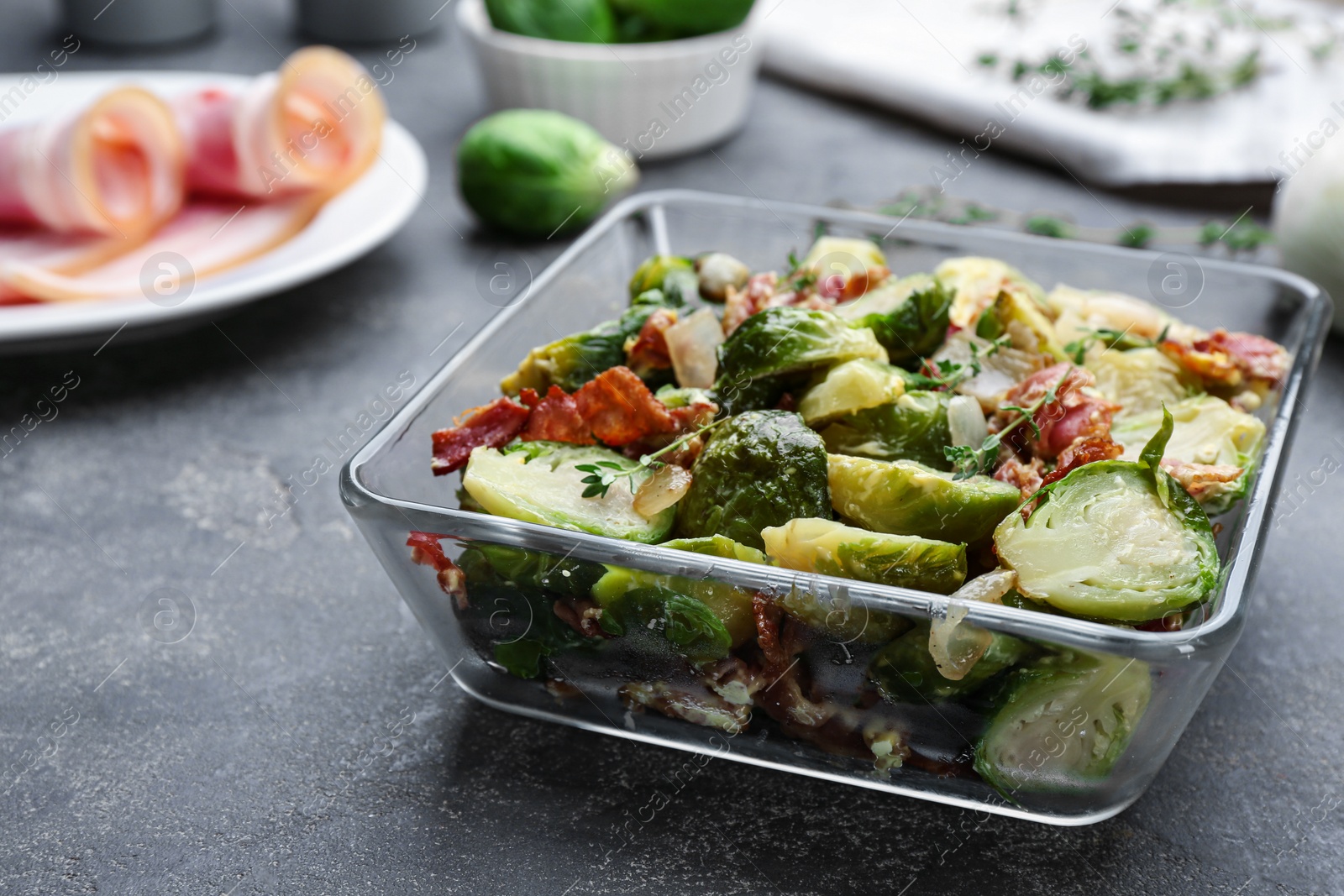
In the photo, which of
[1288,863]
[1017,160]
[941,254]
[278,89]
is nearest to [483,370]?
[941,254]

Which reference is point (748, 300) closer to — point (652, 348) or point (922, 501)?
point (652, 348)

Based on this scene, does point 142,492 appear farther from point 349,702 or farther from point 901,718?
point 901,718

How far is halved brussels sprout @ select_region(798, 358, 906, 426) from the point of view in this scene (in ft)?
4.05

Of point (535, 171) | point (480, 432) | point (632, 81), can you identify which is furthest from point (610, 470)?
point (632, 81)

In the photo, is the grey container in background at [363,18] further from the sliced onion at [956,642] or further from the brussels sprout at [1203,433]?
the sliced onion at [956,642]

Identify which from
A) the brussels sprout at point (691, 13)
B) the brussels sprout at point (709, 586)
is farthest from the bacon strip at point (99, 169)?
the brussels sprout at point (709, 586)

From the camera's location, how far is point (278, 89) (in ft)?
7.48

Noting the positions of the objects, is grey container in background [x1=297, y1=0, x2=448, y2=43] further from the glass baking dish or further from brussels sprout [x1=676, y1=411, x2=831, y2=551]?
brussels sprout [x1=676, y1=411, x2=831, y2=551]

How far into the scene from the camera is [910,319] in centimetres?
137

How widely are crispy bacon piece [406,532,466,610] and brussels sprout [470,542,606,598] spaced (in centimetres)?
5

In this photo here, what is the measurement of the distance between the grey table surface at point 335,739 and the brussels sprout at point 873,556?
256 millimetres

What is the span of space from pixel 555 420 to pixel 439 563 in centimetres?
22

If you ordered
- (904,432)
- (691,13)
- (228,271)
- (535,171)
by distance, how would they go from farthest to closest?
(691,13) < (535,171) < (228,271) < (904,432)

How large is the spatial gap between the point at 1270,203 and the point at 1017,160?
537mm
